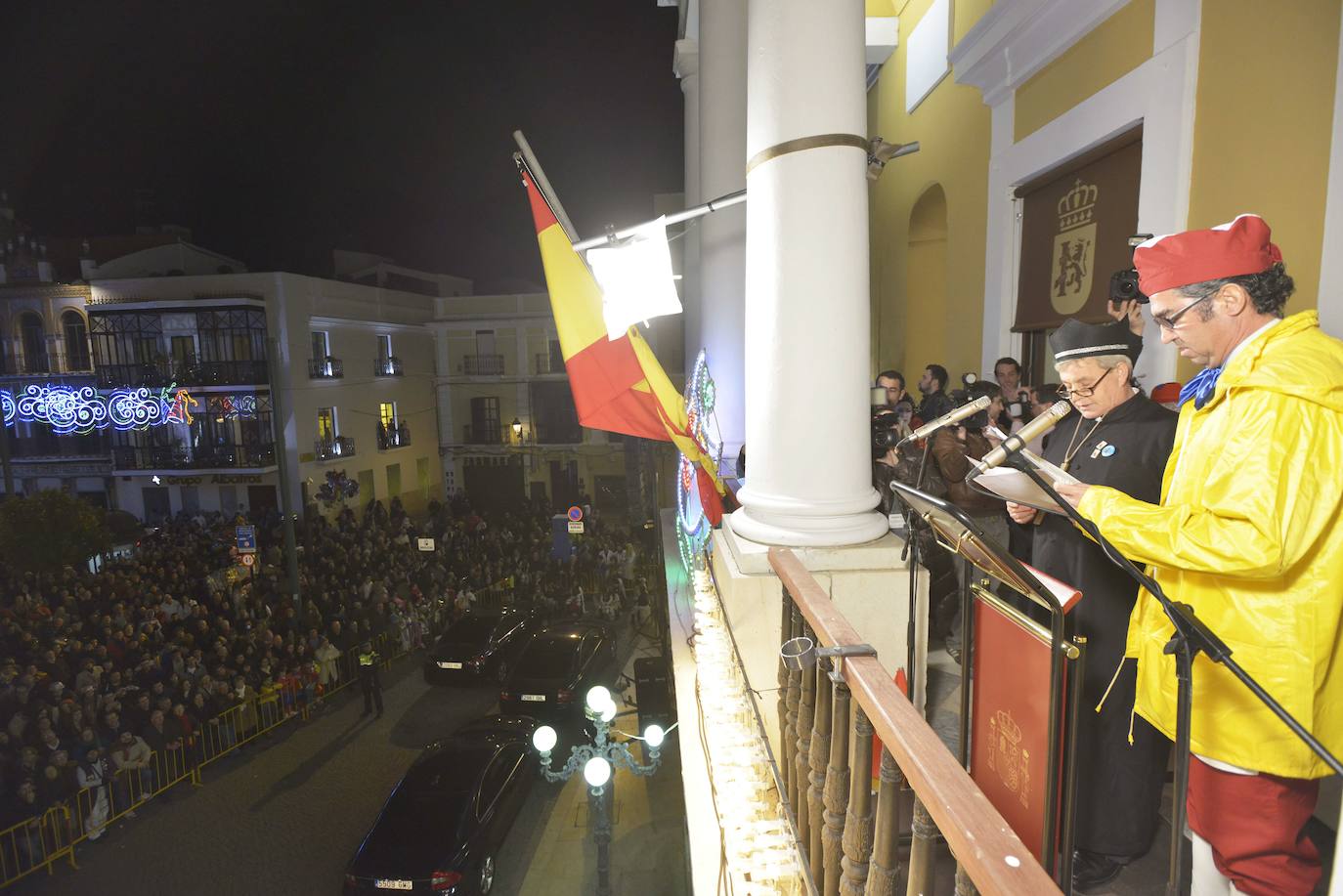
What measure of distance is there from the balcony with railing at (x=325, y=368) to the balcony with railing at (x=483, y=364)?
650 cm

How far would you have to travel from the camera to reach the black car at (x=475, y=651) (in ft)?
42.8

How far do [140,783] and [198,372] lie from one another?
19.3 metres

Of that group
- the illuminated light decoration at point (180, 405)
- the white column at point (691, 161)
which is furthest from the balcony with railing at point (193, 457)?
the white column at point (691, 161)

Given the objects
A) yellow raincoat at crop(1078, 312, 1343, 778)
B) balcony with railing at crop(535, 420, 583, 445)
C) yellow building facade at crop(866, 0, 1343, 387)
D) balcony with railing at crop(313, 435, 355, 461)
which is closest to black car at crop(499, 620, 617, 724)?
yellow building facade at crop(866, 0, 1343, 387)

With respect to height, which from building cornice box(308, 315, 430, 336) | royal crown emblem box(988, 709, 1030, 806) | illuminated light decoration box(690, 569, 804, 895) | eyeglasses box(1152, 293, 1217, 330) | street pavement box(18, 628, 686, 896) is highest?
building cornice box(308, 315, 430, 336)

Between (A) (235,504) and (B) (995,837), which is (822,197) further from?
(A) (235,504)

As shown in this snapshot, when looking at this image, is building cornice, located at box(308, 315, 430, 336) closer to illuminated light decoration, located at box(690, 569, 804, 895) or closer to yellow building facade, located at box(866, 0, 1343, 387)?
yellow building facade, located at box(866, 0, 1343, 387)

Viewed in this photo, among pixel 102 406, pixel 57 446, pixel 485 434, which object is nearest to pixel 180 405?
pixel 102 406

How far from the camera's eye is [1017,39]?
5988 millimetres

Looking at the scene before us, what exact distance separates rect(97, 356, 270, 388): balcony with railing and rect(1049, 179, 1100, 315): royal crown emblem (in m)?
26.0

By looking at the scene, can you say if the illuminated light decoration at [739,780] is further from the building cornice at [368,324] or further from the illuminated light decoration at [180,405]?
the illuminated light decoration at [180,405]

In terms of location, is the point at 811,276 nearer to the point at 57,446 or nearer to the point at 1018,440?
the point at 1018,440

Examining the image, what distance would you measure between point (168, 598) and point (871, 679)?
17.0 meters

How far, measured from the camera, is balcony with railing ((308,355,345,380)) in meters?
25.5
